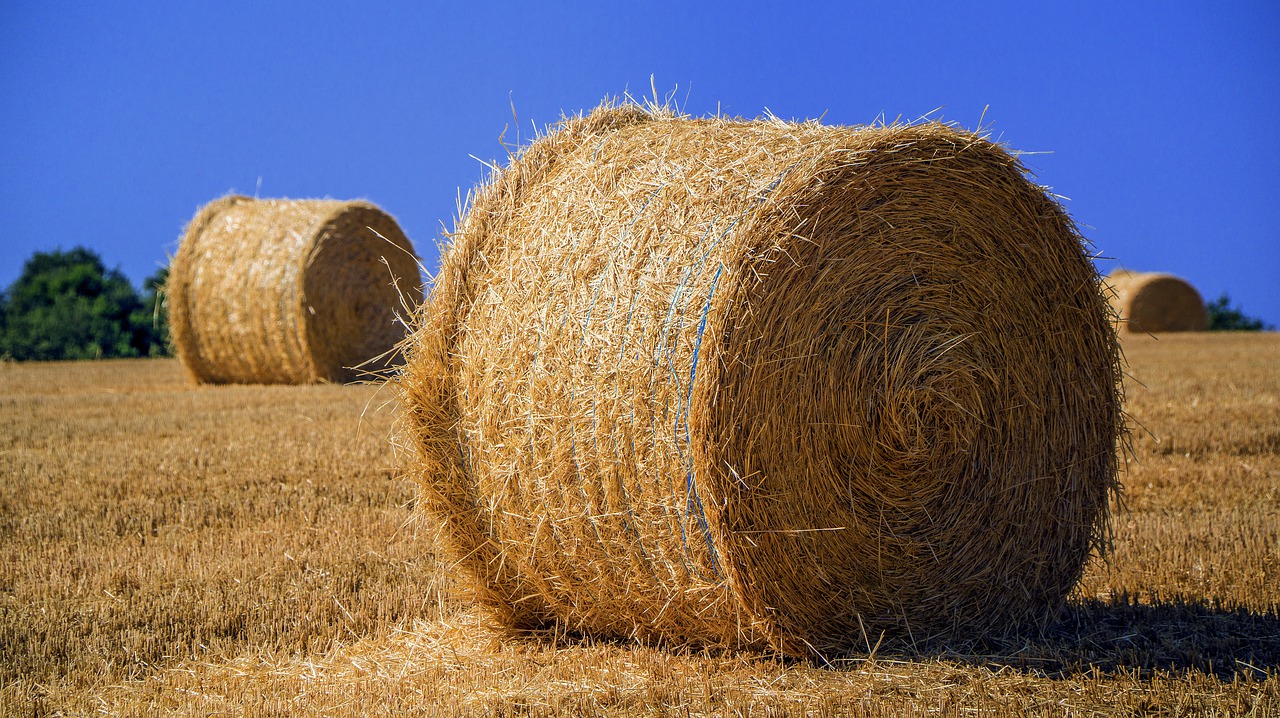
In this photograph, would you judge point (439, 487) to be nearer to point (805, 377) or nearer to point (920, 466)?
point (805, 377)

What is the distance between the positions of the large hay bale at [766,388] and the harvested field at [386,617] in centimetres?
28

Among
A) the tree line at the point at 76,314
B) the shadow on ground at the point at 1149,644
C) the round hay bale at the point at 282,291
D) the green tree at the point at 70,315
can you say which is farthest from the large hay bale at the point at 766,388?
the green tree at the point at 70,315

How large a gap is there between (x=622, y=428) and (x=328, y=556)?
2250 millimetres

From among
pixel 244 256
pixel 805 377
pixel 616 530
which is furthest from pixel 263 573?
pixel 244 256

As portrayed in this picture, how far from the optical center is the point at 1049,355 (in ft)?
15.1

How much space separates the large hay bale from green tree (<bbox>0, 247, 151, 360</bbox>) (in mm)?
22047

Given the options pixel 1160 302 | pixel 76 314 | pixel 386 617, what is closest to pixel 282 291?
pixel 386 617

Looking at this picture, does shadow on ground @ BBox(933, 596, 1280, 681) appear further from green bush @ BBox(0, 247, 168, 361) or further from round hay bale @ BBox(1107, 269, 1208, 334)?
green bush @ BBox(0, 247, 168, 361)

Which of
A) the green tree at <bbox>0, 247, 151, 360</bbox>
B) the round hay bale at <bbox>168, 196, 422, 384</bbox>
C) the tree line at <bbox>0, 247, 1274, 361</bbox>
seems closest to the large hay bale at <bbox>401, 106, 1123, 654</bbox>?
the round hay bale at <bbox>168, 196, 422, 384</bbox>

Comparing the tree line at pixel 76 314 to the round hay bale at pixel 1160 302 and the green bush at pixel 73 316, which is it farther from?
the round hay bale at pixel 1160 302

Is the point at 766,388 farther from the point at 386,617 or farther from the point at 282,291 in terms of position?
the point at 282,291

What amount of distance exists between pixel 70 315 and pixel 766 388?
24205 mm

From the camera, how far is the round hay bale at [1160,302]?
2439 centimetres

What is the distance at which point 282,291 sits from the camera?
1241cm
